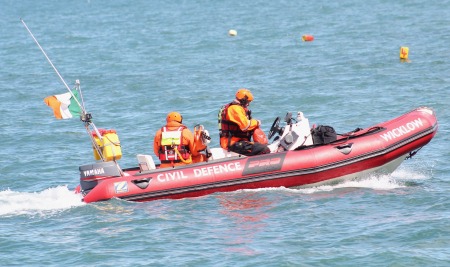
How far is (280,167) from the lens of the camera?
13859mm

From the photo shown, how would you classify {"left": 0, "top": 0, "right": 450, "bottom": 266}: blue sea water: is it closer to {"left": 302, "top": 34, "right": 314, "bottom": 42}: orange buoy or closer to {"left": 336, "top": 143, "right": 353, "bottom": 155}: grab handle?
{"left": 302, "top": 34, "right": 314, "bottom": 42}: orange buoy

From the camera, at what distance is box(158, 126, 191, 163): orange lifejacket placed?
14.0m

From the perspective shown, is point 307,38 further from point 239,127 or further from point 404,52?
point 239,127

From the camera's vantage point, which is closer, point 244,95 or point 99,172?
point 99,172

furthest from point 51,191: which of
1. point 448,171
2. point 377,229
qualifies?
point 448,171

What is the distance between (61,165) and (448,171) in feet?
21.7

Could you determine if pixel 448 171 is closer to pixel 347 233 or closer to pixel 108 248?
pixel 347 233

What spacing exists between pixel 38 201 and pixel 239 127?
9.72ft

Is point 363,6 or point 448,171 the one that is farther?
point 363,6

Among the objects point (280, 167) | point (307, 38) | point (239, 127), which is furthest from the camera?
point (307, 38)

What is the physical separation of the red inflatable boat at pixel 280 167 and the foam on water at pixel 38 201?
234 mm

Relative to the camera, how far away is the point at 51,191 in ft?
47.5

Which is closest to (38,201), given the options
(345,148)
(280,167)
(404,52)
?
(280,167)

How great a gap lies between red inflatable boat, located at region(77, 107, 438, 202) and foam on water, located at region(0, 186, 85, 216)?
234mm
